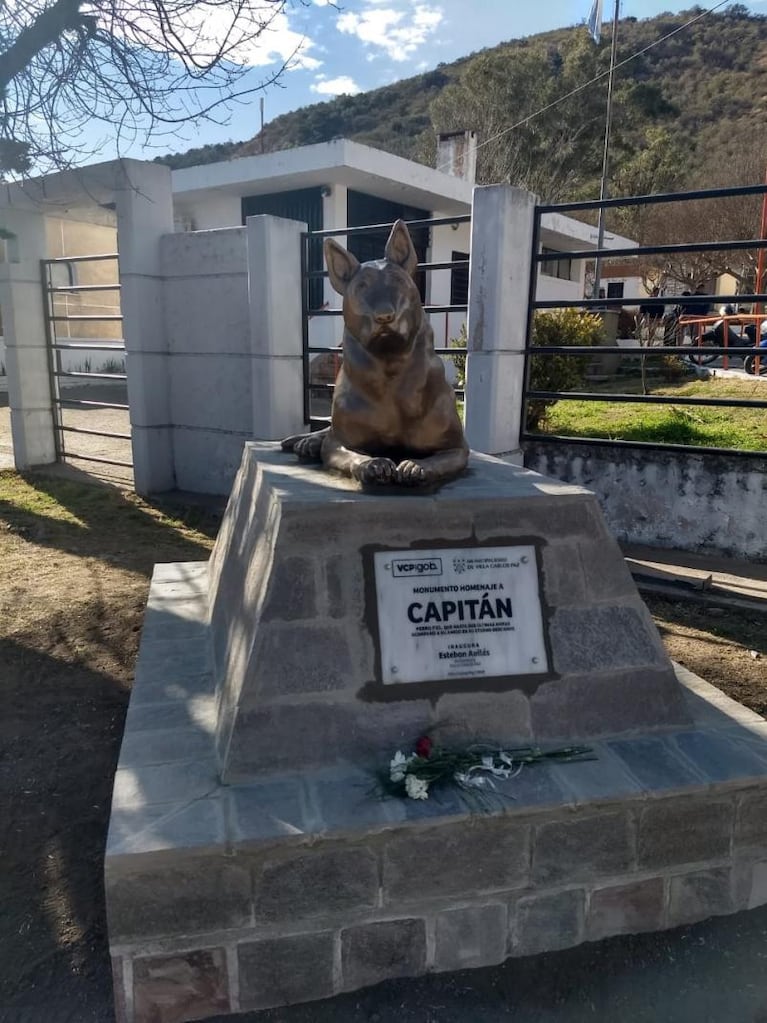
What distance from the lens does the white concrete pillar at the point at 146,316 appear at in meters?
7.38

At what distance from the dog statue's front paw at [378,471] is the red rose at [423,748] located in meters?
0.93

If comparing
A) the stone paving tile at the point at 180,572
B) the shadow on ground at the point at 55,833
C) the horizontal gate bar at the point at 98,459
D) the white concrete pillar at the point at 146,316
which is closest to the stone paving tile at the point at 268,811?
the shadow on ground at the point at 55,833

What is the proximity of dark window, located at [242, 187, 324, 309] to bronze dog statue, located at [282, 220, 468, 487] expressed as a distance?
42.3ft

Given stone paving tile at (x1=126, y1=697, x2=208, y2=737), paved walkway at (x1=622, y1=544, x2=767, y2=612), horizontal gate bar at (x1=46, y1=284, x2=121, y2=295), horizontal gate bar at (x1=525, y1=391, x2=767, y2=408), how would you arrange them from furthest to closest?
horizontal gate bar at (x1=46, y1=284, x2=121, y2=295)
horizontal gate bar at (x1=525, y1=391, x2=767, y2=408)
paved walkway at (x1=622, y1=544, x2=767, y2=612)
stone paving tile at (x1=126, y1=697, x2=208, y2=737)

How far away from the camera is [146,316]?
7562 millimetres

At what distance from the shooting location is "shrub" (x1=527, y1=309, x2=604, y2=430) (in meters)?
7.97

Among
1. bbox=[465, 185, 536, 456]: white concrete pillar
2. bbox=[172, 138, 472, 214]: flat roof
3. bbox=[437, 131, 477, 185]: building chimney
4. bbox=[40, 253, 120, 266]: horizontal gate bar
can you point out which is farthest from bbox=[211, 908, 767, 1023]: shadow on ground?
bbox=[437, 131, 477, 185]: building chimney

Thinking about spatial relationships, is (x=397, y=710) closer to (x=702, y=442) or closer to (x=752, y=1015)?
(x=752, y=1015)

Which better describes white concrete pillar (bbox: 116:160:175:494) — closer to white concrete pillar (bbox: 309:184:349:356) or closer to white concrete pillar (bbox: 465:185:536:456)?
white concrete pillar (bbox: 465:185:536:456)

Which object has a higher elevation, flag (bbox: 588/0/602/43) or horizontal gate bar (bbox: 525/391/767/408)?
flag (bbox: 588/0/602/43)

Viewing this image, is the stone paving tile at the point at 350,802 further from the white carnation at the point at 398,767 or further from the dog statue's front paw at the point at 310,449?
the dog statue's front paw at the point at 310,449

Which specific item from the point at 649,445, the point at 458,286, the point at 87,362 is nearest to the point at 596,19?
the point at 458,286

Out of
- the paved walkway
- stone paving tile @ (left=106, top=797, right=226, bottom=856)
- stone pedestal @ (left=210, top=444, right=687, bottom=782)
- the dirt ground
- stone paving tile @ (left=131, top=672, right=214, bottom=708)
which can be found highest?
stone pedestal @ (left=210, top=444, right=687, bottom=782)

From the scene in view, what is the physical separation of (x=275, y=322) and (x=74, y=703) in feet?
13.2
